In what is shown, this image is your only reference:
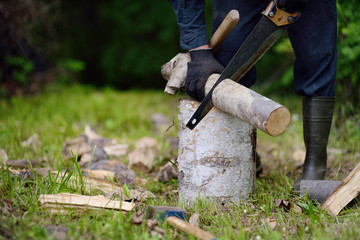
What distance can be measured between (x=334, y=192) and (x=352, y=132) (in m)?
1.46

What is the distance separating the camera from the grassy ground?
4.75 feet

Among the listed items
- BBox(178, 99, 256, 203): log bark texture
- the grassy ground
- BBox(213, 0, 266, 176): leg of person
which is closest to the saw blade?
BBox(178, 99, 256, 203): log bark texture

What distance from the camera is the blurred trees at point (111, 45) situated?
3.20m

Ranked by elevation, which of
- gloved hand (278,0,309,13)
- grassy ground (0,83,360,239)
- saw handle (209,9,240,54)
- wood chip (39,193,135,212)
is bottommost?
grassy ground (0,83,360,239)

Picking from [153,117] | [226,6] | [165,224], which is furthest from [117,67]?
[165,224]

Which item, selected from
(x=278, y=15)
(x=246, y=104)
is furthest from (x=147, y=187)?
(x=278, y=15)

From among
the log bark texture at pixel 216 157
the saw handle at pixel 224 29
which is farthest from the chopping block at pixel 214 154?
the saw handle at pixel 224 29

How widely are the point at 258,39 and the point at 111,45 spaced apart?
7335 millimetres

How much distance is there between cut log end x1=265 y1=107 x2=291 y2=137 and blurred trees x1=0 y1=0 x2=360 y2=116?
1.75 m

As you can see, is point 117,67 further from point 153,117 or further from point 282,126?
point 282,126

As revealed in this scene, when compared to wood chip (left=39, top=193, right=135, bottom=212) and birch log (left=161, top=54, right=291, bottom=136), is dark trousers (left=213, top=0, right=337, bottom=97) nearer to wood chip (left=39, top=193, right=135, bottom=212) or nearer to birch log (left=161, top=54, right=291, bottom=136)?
birch log (left=161, top=54, right=291, bottom=136)

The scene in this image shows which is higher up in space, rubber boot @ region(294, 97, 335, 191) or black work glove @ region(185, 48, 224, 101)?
black work glove @ region(185, 48, 224, 101)

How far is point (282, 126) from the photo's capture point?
1.45 m

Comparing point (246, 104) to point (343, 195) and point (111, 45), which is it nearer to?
point (343, 195)
